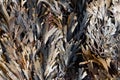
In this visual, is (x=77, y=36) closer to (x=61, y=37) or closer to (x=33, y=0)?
(x=61, y=37)

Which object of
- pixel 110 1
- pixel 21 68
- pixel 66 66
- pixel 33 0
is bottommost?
pixel 66 66

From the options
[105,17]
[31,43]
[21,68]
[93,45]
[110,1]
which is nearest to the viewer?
[21,68]

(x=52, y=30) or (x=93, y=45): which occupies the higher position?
(x=52, y=30)

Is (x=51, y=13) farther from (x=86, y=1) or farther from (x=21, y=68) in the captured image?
(x=21, y=68)

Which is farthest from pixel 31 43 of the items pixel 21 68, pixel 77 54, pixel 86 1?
pixel 86 1

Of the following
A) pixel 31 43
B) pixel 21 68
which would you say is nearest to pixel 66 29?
pixel 31 43

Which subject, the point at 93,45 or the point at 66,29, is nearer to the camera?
the point at 93,45

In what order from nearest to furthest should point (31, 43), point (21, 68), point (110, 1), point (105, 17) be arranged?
point (21, 68), point (31, 43), point (105, 17), point (110, 1)
